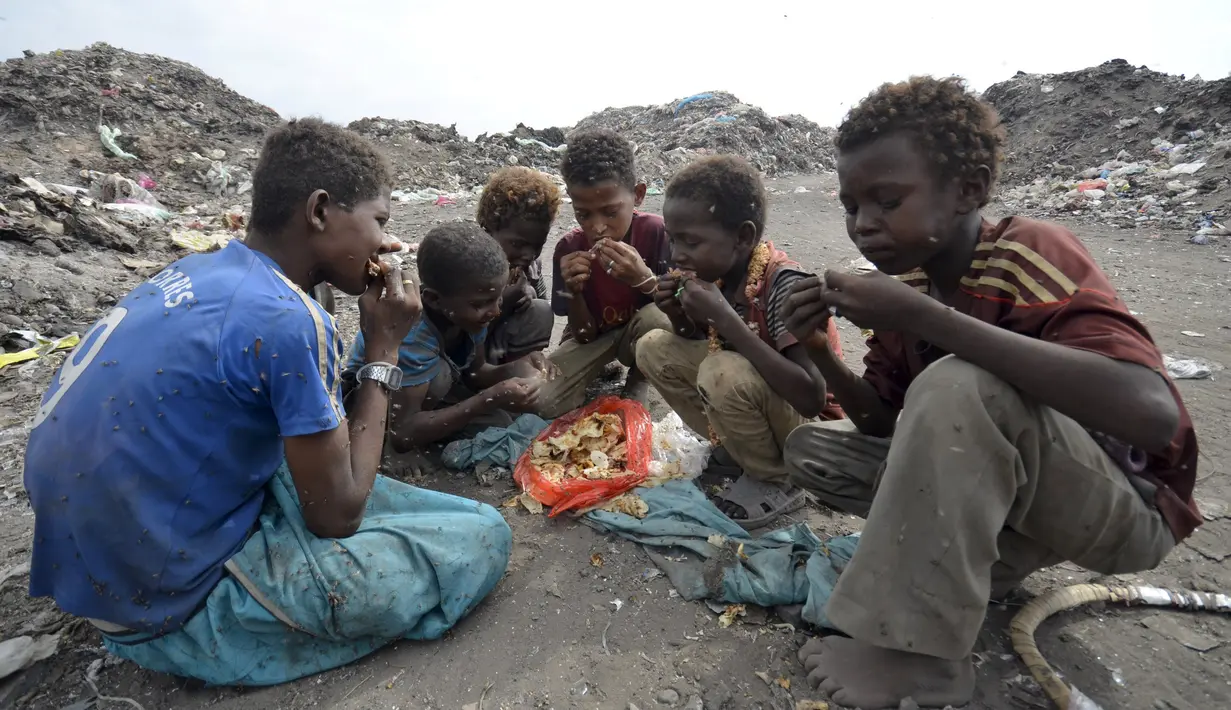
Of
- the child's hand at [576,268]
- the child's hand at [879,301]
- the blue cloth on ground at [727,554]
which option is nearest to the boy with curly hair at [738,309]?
the blue cloth on ground at [727,554]

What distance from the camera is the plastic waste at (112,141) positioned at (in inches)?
452

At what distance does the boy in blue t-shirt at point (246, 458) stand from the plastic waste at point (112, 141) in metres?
12.4

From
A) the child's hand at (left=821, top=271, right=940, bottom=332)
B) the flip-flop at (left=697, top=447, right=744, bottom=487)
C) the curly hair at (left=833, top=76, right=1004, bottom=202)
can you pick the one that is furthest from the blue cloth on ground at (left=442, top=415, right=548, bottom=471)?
the curly hair at (left=833, top=76, right=1004, bottom=202)

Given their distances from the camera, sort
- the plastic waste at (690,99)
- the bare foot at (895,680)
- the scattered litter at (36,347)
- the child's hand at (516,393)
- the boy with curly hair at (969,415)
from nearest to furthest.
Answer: the boy with curly hair at (969,415)
the bare foot at (895,680)
the child's hand at (516,393)
the scattered litter at (36,347)
the plastic waste at (690,99)

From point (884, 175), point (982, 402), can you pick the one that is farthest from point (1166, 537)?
point (884, 175)

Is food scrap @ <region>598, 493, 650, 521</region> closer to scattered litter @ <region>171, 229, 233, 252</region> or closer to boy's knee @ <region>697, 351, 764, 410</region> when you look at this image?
boy's knee @ <region>697, 351, 764, 410</region>

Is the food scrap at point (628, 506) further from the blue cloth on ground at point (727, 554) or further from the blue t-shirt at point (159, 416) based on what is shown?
the blue t-shirt at point (159, 416)

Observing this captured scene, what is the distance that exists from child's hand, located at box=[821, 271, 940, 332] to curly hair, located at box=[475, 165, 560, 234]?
2233mm

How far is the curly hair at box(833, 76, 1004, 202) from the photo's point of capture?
1.83 metres

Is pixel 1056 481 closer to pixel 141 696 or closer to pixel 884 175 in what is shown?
pixel 884 175

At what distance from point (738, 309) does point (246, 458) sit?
6.18ft

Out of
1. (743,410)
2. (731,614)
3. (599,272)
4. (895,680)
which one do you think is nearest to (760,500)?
(743,410)

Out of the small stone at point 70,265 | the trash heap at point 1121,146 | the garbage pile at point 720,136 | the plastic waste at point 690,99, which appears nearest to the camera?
the small stone at point 70,265

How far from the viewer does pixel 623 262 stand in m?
3.13
